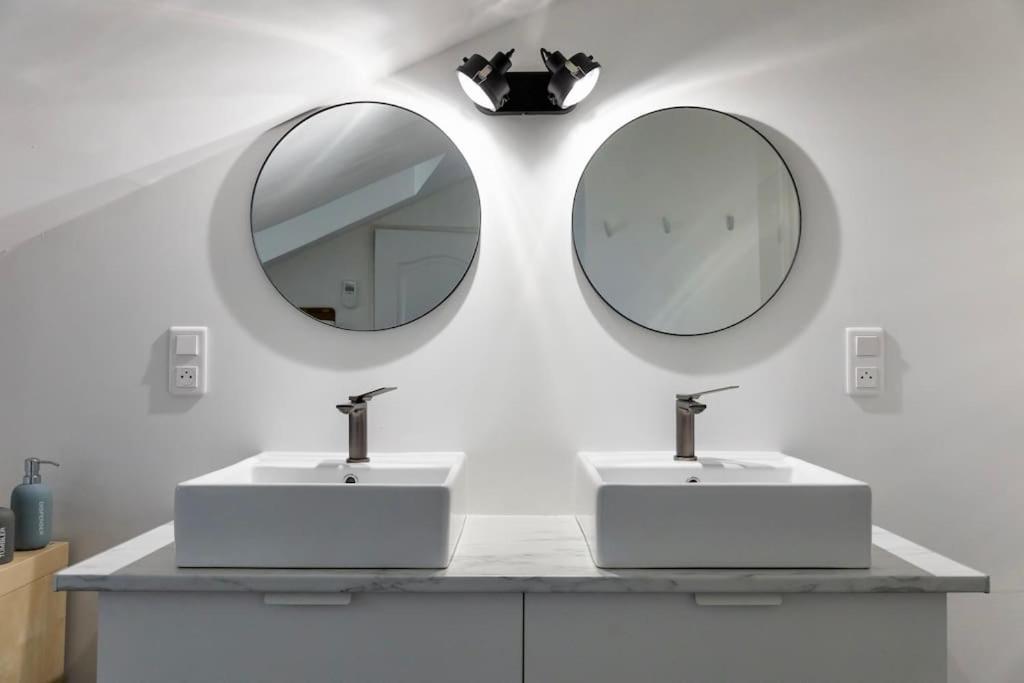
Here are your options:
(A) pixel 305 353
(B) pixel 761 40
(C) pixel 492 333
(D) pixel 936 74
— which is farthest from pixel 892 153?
(A) pixel 305 353

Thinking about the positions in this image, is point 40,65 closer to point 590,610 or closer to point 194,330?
point 194,330

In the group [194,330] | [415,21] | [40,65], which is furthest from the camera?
[194,330]

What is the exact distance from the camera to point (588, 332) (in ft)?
5.97

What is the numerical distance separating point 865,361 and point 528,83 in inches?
41.2

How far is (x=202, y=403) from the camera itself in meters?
1.81

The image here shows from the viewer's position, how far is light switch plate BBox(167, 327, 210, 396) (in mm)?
1798

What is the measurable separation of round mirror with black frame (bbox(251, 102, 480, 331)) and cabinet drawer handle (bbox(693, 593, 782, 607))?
0.90 metres

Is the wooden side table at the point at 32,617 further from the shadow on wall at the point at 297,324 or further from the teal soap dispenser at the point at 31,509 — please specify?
the shadow on wall at the point at 297,324

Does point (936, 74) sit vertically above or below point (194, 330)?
above

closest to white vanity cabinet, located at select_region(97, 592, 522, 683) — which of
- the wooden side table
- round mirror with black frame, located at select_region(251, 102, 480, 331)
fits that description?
the wooden side table

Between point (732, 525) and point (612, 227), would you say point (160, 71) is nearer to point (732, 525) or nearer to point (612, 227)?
point (612, 227)

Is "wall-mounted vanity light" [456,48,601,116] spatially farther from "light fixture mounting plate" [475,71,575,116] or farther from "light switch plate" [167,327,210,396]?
"light switch plate" [167,327,210,396]

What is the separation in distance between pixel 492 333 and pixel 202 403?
72 cm

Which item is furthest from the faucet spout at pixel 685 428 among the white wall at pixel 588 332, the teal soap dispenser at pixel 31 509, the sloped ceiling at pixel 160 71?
the teal soap dispenser at pixel 31 509
